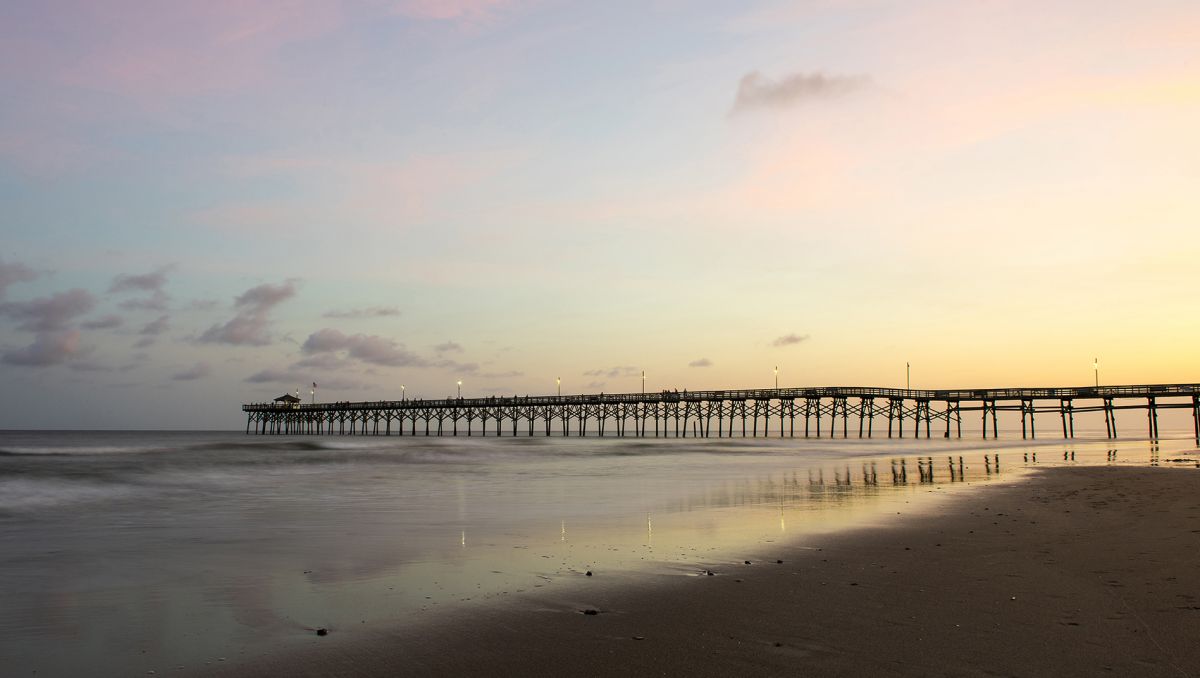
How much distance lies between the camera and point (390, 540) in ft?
37.4

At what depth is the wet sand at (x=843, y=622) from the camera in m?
5.01

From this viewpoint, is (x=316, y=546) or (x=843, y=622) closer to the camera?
(x=843, y=622)

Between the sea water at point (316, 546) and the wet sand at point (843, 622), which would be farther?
the sea water at point (316, 546)

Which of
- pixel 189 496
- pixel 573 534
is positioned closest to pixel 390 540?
pixel 573 534

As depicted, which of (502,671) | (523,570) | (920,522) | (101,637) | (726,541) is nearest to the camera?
(502,671)

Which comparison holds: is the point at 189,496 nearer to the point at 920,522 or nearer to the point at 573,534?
the point at 573,534

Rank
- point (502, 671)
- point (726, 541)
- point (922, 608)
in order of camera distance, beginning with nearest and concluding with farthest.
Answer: point (502, 671), point (922, 608), point (726, 541)

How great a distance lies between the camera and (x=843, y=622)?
19.7ft

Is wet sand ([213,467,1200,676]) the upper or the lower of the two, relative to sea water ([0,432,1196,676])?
upper

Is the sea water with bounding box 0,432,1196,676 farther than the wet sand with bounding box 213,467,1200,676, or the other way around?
the sea water with bounding box 0,432,1196,676

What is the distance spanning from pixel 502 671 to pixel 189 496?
61.2 ft

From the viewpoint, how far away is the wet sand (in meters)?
5.01

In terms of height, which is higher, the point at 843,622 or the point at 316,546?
the point at 843,622

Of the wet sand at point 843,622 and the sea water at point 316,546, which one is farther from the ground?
the wet sand at point 843,622
